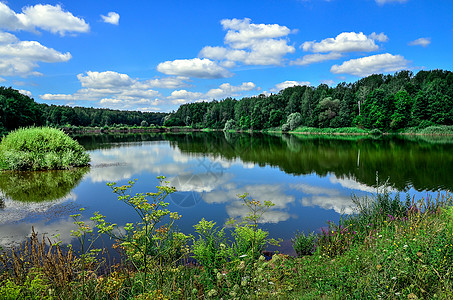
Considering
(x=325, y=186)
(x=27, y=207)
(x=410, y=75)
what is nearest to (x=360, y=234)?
(x=325, y=186)

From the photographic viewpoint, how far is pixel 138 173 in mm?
20625

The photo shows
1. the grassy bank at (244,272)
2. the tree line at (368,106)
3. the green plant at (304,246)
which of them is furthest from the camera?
the tree line at (368,106)

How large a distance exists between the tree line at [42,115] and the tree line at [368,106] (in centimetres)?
7455

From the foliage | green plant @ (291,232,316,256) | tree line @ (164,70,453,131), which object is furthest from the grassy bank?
tree line @ (164,70,453,131)

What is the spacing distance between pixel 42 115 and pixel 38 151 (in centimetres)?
8290

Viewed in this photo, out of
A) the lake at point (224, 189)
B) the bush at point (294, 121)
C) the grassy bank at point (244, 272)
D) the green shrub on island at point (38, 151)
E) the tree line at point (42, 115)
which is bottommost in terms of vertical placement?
the lake at point (224, 189)

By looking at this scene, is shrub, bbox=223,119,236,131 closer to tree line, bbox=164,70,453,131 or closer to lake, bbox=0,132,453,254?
tree line, bbox=164,70,453,131

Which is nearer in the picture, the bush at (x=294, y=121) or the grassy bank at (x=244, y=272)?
the grassy bank at (x=244, y=272)

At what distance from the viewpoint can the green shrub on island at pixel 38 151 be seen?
800 inches

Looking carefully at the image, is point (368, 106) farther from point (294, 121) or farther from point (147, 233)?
point (147, 233)

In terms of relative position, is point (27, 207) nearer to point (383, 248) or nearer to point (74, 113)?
point (383, 248)

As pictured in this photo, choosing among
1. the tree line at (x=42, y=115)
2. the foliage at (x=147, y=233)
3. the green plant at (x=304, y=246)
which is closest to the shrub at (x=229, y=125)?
the tree line at (x=42, y=115)

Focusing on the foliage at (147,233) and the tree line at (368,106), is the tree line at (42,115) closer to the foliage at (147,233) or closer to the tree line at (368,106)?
the foliage at (147,233)

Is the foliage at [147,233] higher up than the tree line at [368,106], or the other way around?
the tree line at [368,106]
